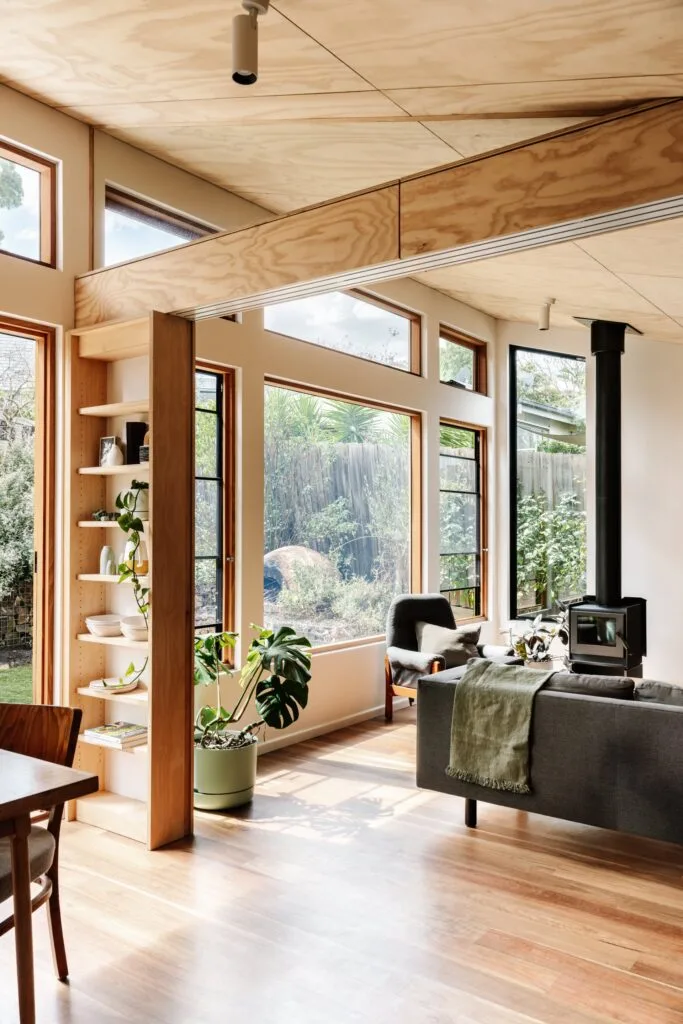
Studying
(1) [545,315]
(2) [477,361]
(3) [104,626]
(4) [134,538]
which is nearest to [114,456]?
(4) [134,538]

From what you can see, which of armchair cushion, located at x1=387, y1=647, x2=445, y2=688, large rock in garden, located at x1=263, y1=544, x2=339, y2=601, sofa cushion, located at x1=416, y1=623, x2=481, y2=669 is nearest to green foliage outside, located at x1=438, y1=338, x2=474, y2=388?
large rock in garden, located at x1=263, y1=544, x2=339, y2=601

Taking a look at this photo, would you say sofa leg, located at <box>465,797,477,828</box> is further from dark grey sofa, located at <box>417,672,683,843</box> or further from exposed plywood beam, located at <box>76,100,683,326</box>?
exposed plywood beam, located at <box>76,100,683,326</box>

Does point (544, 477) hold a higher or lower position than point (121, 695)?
higher

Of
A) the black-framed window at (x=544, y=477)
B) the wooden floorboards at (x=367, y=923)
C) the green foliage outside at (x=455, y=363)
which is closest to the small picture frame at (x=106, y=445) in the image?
the wooden floorboards at (x=367, y=923)

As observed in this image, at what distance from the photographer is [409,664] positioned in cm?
553

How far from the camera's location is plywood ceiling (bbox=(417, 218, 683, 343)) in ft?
13.7

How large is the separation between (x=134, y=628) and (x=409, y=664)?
2394 millimetres

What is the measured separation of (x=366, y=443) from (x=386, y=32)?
139 inches

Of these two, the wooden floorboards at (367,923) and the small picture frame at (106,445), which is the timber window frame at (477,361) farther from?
the wooden floorboards at (367,923)

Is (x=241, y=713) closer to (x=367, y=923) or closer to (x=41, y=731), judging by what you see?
(x=367, y=923)

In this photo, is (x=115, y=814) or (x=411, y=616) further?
(x=411, y=616)

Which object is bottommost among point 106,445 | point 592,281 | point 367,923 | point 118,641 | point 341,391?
point 367,923

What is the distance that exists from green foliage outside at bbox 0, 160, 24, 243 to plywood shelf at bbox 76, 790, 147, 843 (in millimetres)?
2600

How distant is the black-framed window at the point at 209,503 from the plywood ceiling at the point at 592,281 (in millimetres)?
1596
